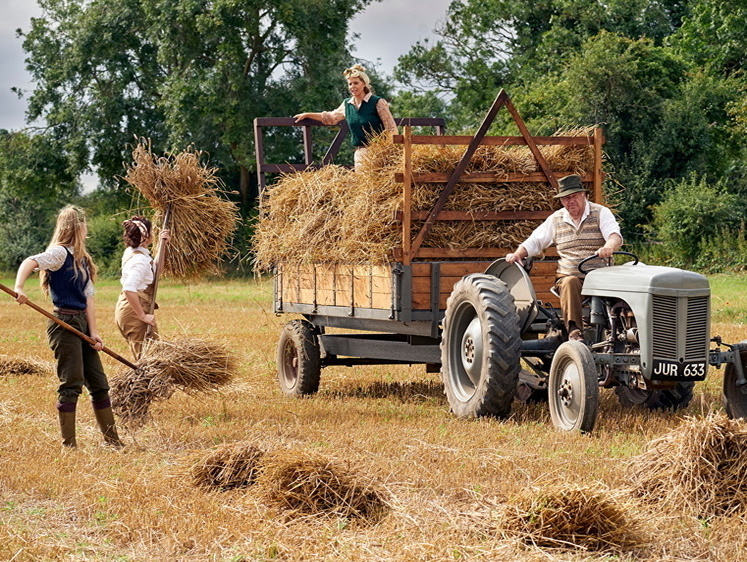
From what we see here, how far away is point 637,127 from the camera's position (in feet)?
108

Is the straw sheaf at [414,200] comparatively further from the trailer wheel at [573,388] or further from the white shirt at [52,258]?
the white shirt at [52,258]

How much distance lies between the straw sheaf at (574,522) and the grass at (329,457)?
3.1 inches

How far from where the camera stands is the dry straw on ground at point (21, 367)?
39.8ft

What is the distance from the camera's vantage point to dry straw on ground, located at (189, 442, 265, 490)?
6.18 m

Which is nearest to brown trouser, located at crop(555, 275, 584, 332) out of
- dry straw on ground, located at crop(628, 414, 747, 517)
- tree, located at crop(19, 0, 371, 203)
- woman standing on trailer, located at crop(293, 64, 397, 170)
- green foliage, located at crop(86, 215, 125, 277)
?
dry straw on ground, located at crop(628, 414, 747, 517)

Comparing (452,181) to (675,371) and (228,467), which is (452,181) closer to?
(675,371)

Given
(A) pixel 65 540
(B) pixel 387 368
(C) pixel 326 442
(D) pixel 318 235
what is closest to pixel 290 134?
(B) pixel 387 368

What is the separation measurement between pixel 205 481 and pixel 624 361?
2.99m

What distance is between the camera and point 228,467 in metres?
6.24

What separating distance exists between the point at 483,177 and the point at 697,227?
22040mm

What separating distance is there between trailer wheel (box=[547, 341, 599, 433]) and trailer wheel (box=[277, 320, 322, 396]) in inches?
129

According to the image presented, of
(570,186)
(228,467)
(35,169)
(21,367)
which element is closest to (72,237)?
(228,467)

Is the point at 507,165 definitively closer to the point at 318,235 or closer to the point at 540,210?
the point at 540,210

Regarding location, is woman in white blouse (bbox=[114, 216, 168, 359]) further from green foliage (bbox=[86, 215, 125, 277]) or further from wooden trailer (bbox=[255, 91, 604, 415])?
green foliage (bbox=[86, 215, 125, 277])
